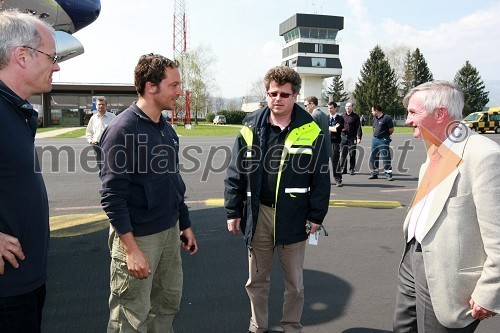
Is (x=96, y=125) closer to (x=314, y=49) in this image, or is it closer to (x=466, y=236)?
(x=466, y=236)

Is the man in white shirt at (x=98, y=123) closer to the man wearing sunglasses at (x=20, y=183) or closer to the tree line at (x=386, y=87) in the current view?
the man wearing sunglasses at (x=20, y=183)

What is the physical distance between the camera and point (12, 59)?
1.90 meters

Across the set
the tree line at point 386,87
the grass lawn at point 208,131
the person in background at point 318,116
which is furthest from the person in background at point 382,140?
the tree line at point 386,87

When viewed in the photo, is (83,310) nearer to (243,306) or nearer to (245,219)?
(243,306)

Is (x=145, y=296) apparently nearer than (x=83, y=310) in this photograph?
Yes

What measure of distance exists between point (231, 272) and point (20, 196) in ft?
9.70

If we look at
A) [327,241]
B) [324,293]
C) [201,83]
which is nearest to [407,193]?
[327,241]

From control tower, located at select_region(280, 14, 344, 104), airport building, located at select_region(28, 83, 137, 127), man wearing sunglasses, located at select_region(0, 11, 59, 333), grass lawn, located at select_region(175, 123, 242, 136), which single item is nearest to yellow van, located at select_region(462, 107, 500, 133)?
grass lawn, located at select_region(175, 123, 242, 136)

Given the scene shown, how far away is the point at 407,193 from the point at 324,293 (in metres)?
5.72

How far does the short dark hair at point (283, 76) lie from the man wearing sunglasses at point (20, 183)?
1.60 metres

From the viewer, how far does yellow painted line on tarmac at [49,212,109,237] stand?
19.2ft

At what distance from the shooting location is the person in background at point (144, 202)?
2.39 m

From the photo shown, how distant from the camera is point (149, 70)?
2.58 m

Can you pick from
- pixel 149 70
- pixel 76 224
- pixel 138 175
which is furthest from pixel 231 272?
pixel 76 224
